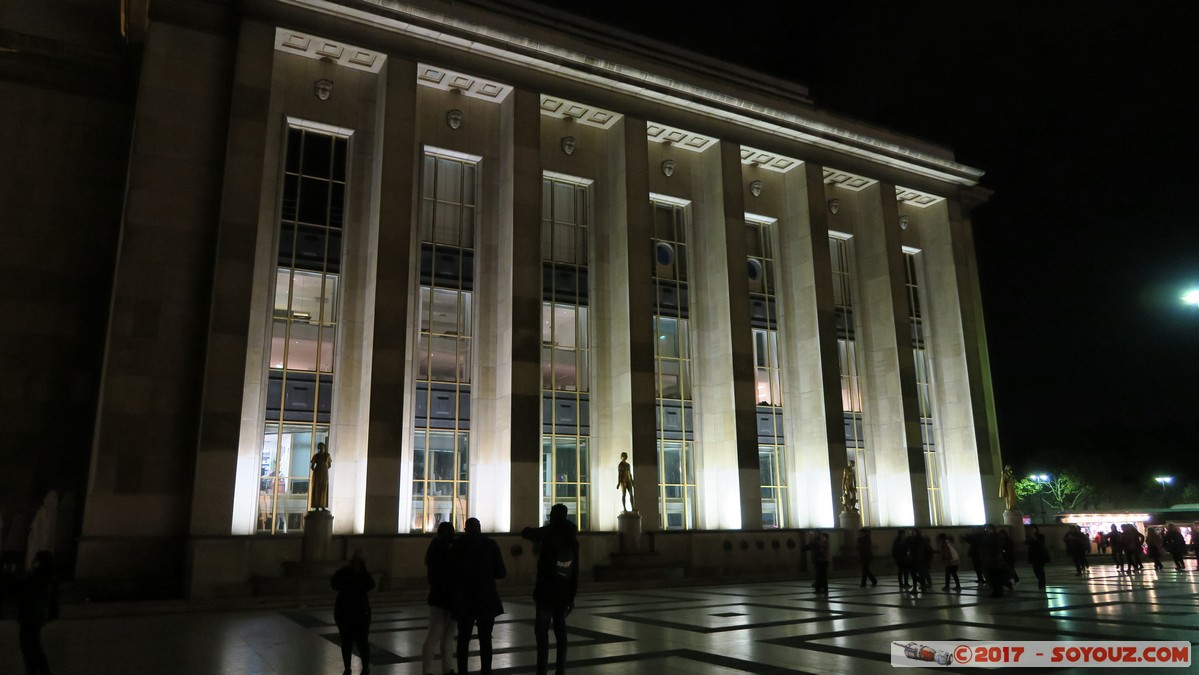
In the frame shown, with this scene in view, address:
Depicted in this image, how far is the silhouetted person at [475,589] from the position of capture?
7.99 metres

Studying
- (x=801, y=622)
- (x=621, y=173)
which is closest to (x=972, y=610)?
(x=801, y=622)

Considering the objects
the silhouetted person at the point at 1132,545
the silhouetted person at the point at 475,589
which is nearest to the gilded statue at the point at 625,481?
the silhouetted person at the point at 1132,545

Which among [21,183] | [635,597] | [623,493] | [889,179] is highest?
[889,179]

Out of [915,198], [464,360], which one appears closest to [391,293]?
[464,360]

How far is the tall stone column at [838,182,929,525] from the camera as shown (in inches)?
1357

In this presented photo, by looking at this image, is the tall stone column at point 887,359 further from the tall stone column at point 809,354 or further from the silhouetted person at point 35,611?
the silhouetted person at point 35,611

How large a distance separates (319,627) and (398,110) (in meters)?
18.5

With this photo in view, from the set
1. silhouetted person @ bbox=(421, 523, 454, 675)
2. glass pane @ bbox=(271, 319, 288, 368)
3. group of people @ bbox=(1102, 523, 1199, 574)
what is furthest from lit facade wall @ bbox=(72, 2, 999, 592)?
silhouetted person @ bbox=(421, 523, 454, 675)

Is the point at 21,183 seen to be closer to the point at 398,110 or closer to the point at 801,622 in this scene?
the point at 398,110

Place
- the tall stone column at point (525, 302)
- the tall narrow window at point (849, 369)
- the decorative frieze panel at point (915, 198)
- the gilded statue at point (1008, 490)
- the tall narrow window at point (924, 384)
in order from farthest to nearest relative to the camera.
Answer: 1. the decorative frieze panel at point (915, 198)
2. the tall narrow window at point (924, 384)
3. the tall narrow window at point (849, 369)
4. the gilded statue at point (1008, 490)
5. the tall stone column at point (525, 302)

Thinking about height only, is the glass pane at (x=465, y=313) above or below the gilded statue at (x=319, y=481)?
above

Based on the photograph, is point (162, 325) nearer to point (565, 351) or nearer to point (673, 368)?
point (565, 351)

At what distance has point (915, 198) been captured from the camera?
1582 inches

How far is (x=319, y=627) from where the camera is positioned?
13641 mm
